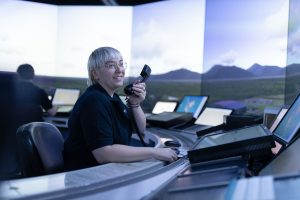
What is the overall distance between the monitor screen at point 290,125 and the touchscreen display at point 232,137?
9 centimetres

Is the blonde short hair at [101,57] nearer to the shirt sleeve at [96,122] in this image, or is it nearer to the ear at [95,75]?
the ear at [95,75]

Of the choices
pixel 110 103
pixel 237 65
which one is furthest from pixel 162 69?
pixel 110 103

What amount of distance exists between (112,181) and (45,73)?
438 centimetres

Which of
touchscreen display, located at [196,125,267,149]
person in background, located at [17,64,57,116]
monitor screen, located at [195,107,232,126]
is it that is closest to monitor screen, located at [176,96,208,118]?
monitor screen, located at [195,107,232,126]

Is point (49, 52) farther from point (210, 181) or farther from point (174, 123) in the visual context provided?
point (210, 181)

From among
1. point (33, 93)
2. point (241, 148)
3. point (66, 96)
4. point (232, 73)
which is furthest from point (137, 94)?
point (66, 96)

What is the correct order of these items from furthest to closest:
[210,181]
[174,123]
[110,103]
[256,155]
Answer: [174,123]
[110,103]
[256,155]
[210,181]

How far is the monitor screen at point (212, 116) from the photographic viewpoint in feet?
9.85

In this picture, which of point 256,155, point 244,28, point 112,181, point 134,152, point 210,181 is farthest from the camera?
point 244,28

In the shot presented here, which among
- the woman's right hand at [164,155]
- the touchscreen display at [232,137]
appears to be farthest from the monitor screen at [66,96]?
the touchscreen display at [232,137]

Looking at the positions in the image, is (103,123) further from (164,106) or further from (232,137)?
(164,106)

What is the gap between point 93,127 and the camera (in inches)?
60.8

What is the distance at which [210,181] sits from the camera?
902 millimetres

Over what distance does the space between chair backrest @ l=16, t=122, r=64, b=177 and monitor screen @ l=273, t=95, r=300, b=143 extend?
3.50ft
